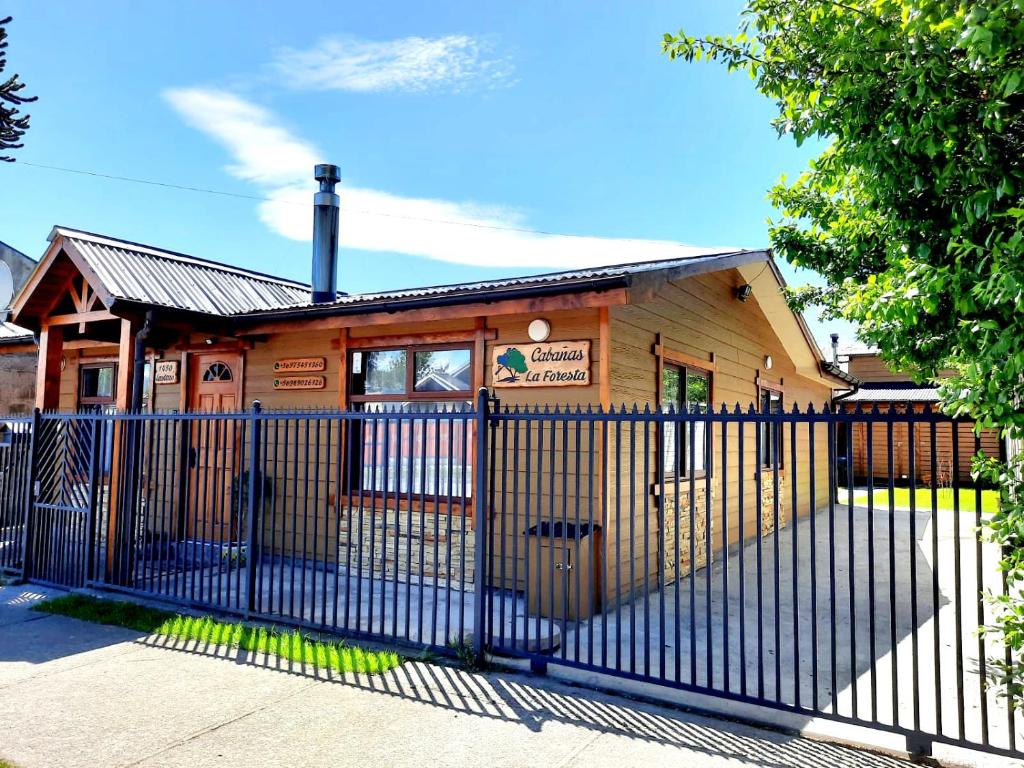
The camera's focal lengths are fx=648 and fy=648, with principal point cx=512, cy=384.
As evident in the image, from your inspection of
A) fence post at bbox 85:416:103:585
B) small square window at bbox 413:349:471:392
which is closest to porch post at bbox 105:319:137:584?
fence post at bbox 85:416:103:585

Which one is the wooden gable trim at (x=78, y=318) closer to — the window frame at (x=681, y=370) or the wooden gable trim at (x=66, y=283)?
the wooden gable trim at (x=66, y=283)

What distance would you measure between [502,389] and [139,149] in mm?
14276

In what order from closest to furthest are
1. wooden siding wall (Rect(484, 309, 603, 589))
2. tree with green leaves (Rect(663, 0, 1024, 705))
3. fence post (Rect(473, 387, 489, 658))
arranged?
tree with green leaves (Rect(663, 0, 1024, 705)), fence post (Rect(473, 387, 489, 658)), wooden siding wall (Rect(484, 309, 603, 589))

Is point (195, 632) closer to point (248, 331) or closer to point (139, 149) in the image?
point (248, 331)

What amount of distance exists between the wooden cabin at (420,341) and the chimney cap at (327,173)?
2.06 meters

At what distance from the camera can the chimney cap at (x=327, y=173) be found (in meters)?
10.4

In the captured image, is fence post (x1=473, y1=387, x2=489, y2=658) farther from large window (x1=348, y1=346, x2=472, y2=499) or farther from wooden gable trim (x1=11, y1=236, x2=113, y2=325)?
wooden gable trim (x1=11, y1=236, x2=113, y2=325)

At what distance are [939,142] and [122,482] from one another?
26.5ft

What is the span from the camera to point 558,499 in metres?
6.56

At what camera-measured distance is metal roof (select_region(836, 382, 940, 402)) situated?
21523 millimetres

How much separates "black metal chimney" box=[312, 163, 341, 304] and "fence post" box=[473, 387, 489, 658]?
5.84 meters

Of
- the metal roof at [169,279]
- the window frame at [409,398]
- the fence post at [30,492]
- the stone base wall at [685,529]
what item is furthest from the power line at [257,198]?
the stone base wall at [685,529]

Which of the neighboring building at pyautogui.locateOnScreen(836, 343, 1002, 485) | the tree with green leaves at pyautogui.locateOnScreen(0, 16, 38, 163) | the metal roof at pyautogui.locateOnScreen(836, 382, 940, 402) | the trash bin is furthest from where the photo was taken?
the metal roof at pyautogui.locateOnScreen(836, 382, 940, 402)

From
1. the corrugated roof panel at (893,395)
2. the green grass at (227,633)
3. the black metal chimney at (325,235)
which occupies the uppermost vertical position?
the black metal chimney at (325,235)
